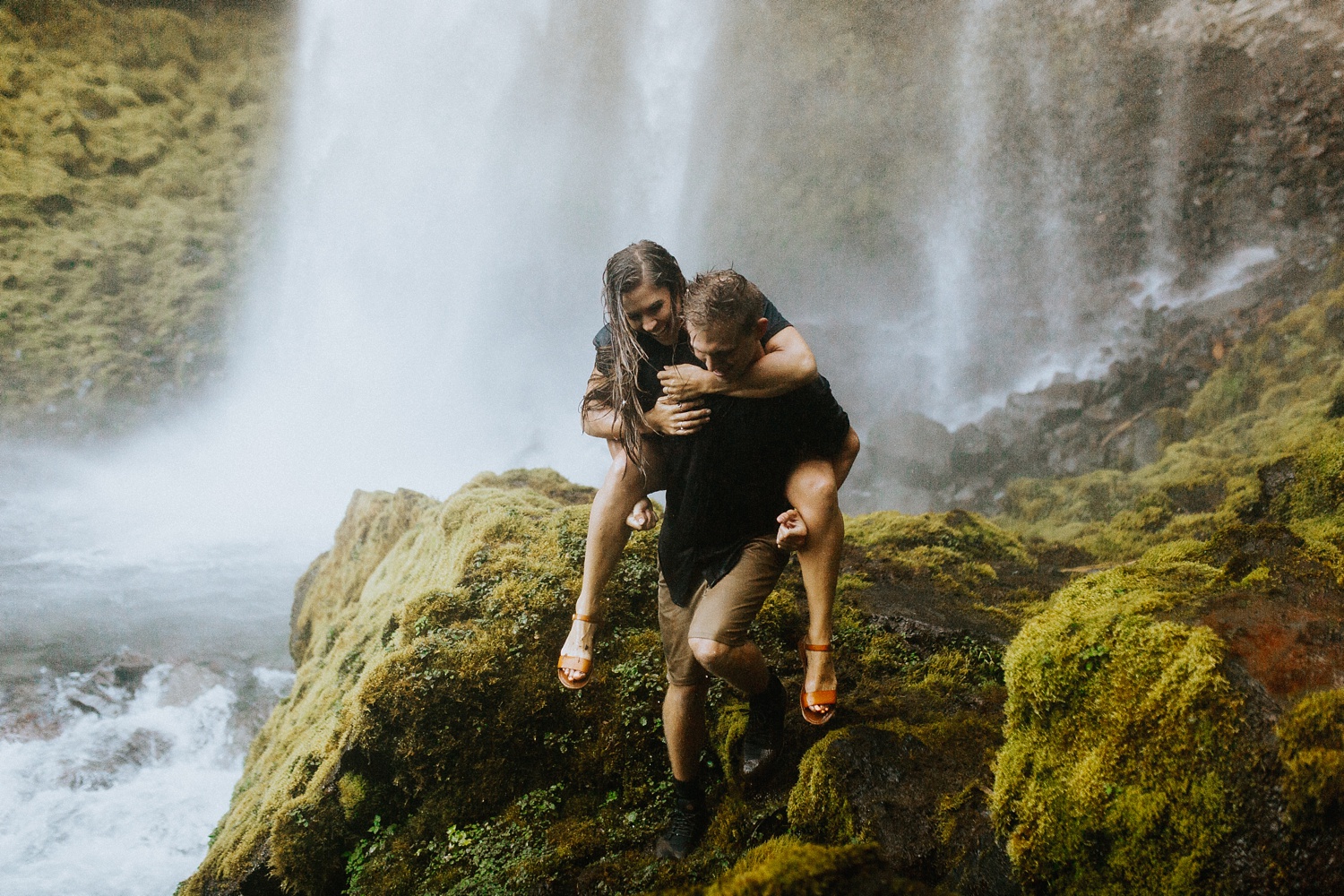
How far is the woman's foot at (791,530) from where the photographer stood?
2402 millimetres

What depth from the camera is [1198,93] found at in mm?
13695

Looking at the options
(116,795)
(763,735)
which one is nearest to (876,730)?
(763,735)

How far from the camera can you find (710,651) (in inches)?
92.7

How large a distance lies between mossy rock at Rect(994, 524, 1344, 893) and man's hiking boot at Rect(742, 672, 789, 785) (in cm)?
82

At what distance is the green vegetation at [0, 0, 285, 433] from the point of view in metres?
16.6

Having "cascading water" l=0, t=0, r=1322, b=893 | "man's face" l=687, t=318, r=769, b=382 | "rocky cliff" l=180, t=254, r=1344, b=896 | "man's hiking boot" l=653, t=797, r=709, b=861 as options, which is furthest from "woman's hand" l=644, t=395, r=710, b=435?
"cascading water" l=0, t=0, r=1322, b=893

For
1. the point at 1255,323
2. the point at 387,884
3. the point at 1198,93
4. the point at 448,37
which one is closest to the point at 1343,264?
the point at 1255,323

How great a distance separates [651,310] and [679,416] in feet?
1.21

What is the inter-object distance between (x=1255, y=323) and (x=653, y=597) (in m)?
12.9

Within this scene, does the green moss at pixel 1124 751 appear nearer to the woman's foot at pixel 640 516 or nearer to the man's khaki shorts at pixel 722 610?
the man's khaki shorts at pixel 722 610

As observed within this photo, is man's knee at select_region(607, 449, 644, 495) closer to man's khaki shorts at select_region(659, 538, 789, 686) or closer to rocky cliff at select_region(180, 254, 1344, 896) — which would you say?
man's khaki shorts at select_region(659, 538, 789, 686)

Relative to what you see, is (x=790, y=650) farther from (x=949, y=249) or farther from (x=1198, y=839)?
(x=949, y=249)

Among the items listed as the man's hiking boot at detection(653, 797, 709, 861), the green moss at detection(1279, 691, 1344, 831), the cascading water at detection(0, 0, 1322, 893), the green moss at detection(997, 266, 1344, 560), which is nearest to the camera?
the green moss at detection(1279, 691, 1344, 831)

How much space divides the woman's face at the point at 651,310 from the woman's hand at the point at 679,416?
0.76ft
